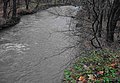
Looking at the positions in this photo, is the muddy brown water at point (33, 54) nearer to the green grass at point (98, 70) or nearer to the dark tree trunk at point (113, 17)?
the green grass at point (98, 70)

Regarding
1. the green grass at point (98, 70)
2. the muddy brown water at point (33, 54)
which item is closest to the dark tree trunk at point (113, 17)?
the green grass at point (98, 70)

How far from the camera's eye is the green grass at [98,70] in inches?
347

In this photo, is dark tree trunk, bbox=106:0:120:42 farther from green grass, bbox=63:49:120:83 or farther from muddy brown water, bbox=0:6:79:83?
muddy brown water, bbox=0:6:79:83

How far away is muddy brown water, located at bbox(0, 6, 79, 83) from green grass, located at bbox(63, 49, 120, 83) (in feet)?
4.66

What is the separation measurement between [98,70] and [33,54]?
772 centimetres

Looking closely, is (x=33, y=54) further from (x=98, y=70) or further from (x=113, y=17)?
(x=98, y=70)

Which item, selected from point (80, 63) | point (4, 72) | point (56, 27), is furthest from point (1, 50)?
point (56, 27)

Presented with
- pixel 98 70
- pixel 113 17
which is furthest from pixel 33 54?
pixel 98 70

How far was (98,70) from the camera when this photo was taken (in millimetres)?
9820

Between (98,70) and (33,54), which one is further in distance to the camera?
(33,54)

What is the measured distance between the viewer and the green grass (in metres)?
8.82

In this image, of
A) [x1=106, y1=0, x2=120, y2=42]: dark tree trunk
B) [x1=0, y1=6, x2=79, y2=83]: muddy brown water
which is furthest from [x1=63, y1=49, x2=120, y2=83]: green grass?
[x1=106, y1=0, x2=120, y2=42]: dark tree trunk

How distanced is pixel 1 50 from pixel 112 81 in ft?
36.6

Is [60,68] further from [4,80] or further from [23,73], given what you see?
[4,80]
